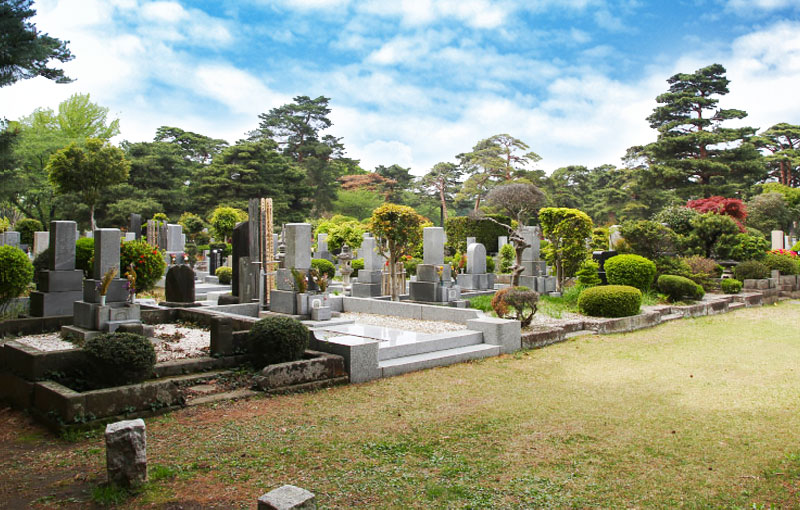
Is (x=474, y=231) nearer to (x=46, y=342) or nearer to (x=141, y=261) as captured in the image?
(x=141, y=261)

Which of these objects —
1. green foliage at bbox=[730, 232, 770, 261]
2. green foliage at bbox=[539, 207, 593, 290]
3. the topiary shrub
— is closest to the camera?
the topiary shrub

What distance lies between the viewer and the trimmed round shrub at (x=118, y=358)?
214 inches

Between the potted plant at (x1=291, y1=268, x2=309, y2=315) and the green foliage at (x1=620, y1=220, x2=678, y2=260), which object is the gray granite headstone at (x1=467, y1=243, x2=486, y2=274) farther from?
the potted plant at (x1=291, y1=268, x2=309, y2=315)

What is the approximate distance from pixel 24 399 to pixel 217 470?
300 cm

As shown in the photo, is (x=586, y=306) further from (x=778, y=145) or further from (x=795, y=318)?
(x=778, y=145)

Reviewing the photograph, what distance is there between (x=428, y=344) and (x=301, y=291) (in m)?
3.72

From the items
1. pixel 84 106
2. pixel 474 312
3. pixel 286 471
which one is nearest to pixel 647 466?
pixel 286 471

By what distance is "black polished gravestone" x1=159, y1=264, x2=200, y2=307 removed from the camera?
12.1 metres

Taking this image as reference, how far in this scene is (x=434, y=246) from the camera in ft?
45.2

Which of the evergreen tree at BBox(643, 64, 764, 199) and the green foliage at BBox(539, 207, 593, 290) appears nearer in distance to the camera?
the green foliage at BBox(539, 207, 593, 290)

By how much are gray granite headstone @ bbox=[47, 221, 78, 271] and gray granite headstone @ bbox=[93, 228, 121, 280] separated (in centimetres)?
104

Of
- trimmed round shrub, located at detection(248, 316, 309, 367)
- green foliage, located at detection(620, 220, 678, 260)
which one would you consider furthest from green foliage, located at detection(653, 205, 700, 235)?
trimmed round shrub, located at detection(248, 316, 309, 367)

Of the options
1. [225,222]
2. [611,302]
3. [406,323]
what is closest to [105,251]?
[406,323]

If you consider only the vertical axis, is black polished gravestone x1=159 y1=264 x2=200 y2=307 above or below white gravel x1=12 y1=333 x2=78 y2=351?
above
